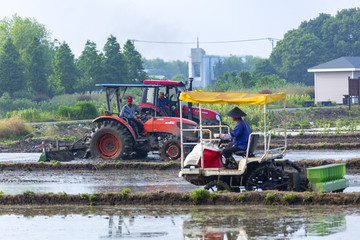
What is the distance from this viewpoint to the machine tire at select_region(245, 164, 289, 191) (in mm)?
13312

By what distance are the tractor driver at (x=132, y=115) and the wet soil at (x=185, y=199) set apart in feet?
24.0

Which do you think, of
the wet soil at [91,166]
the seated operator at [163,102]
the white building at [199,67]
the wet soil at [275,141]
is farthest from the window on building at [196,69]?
the wet soil at [91,166]

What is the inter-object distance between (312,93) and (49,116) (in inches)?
1151

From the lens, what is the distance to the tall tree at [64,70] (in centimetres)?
6819

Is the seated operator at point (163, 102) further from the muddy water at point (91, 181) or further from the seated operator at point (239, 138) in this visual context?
the seated operator at point (239, 138)

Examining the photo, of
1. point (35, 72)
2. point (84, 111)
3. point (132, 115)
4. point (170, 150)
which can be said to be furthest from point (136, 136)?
point (35, 72)

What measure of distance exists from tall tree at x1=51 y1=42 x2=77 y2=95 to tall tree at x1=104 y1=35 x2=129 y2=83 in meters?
3.90

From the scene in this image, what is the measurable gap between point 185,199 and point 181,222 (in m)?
1.79

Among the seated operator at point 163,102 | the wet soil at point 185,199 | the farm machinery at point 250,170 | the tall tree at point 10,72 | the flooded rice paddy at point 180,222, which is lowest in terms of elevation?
the flooded rice paddy at point 180,222

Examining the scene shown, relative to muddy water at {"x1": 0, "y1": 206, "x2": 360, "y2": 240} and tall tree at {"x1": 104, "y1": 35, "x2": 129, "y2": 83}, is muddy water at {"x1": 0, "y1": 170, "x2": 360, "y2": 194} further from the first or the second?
tall tree at {"x1": 104, "y1": 35, "x2": 129, "y2": 83}

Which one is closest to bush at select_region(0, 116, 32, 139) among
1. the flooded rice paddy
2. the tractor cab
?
the tractor cab

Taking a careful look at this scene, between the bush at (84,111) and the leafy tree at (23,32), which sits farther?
the leafy tree at (23,32)

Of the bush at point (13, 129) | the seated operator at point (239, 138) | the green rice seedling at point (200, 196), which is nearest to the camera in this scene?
the green rice seedling at point (200, 196)

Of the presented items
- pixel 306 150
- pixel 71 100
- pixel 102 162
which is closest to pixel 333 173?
pixel 102 162
